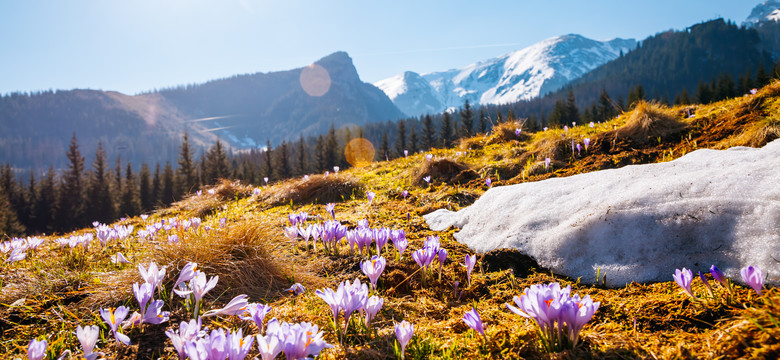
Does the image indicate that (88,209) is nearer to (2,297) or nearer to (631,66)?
(2,297)

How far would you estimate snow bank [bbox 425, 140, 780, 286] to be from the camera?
1837 millimetres

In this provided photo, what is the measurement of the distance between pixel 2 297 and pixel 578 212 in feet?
→ 12.6

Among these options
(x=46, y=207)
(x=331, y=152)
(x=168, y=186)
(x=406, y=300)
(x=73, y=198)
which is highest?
(x=406, y=300)

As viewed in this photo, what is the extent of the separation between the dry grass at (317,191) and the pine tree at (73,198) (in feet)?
160

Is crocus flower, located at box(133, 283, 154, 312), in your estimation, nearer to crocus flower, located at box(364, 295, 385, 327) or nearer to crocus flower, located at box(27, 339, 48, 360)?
crocus flower, located at box(27, 339, 48, 360)

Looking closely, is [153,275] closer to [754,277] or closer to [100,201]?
[754,277]

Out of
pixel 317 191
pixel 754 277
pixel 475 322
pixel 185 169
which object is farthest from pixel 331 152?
pixel 754 277

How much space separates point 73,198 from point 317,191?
52.6m

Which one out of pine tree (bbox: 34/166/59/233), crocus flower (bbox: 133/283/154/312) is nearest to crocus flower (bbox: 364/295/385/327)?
crocus flower (bbox: 133/283/154/312)

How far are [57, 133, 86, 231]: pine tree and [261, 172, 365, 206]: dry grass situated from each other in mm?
48620

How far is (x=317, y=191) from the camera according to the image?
6176 mm

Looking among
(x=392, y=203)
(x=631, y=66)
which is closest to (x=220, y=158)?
(x=392, y=203)

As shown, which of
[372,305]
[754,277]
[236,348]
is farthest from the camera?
[372,305]

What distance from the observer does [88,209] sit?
138 ft
